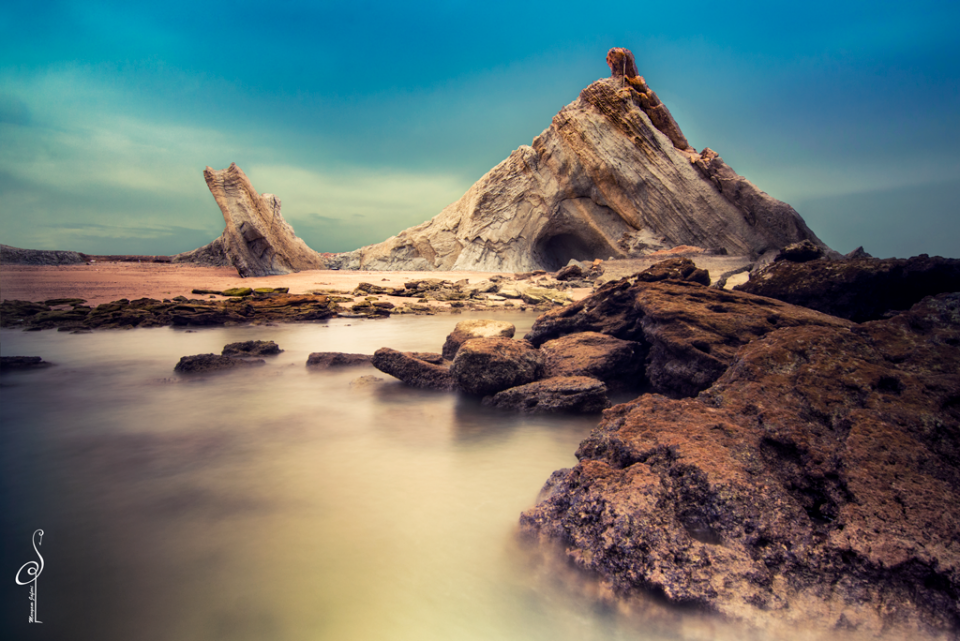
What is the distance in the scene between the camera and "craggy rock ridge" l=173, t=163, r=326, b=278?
2047 centimetres

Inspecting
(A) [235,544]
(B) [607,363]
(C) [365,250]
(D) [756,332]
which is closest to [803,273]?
(D) [756,332]

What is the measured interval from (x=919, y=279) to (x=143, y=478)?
24.4ft

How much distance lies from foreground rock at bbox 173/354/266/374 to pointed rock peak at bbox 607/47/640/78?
92.4 feet

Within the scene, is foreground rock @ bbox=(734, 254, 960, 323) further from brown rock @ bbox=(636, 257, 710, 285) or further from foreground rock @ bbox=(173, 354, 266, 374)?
foreground rock @ bbox=(173, 354, 266, 374)

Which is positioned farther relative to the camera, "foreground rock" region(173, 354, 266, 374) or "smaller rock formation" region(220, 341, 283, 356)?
"smaller rock formation" region(220, 341, 283, 356)

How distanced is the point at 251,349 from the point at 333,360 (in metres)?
1.60

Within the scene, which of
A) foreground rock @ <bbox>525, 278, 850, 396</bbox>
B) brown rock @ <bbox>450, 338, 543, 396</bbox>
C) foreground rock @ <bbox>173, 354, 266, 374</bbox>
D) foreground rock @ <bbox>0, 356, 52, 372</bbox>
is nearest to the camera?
foreground rock @ <bbox>525, 278, 850, 396</bbox>

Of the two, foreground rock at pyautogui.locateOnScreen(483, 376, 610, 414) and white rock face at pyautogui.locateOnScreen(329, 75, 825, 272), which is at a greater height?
white rock face at pyautogui.locateOnScreen(329, 75, 825, 272)

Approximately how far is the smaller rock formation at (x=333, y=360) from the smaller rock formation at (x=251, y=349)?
1.07 m

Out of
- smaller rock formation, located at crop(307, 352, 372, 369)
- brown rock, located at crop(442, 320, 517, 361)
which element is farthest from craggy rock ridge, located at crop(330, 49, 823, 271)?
smaller rock formation, located at crop(307, 352, 372, 369)

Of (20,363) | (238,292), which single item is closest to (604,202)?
(238,292)

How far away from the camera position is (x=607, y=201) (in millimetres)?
25516

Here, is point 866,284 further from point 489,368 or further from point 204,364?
point 204,364

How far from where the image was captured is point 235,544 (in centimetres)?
230
